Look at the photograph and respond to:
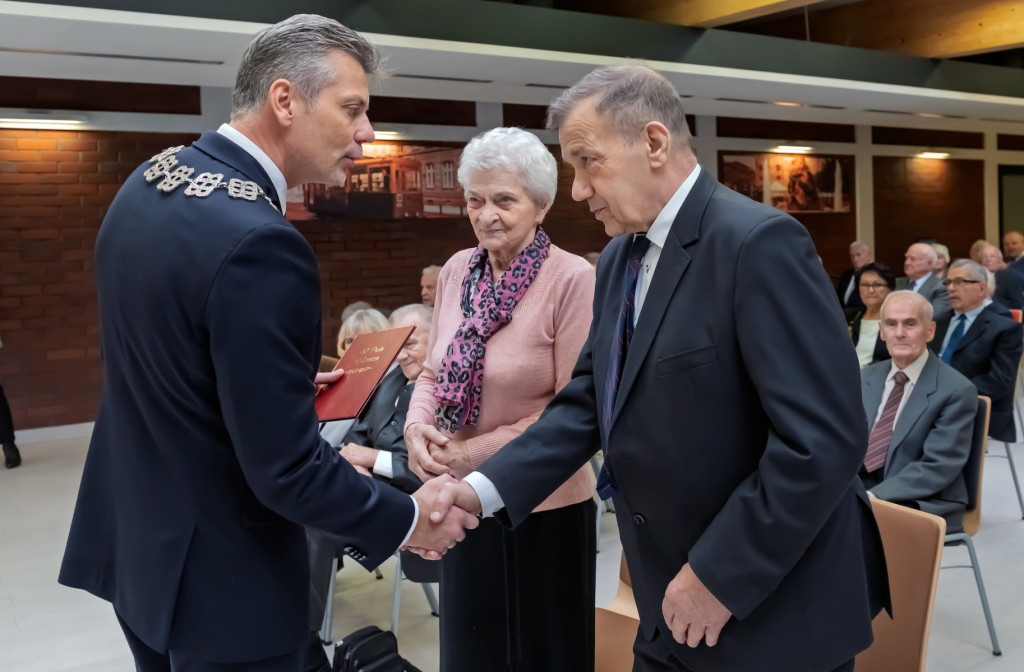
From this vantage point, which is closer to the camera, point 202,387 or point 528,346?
point 202,387

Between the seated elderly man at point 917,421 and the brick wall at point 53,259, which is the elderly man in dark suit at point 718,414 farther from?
the brick wall at point 53,259

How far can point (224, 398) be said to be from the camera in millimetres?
1379

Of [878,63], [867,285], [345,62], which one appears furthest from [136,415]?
[878,63]

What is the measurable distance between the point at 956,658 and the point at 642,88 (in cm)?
289

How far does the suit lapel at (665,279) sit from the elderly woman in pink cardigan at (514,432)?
69 cm

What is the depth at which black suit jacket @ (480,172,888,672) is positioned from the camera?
1376 millimetres

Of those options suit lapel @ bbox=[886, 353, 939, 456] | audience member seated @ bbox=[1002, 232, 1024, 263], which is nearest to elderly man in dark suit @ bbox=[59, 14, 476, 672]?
suit lapel @ bbox=[886, 353, 939, 456]

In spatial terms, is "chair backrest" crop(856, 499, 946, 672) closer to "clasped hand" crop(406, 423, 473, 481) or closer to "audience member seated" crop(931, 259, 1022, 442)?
"clasped hand" crop(406, 423, 473, 481)

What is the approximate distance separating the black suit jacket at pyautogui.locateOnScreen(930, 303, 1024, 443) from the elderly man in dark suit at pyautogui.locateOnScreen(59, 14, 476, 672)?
4.64 m

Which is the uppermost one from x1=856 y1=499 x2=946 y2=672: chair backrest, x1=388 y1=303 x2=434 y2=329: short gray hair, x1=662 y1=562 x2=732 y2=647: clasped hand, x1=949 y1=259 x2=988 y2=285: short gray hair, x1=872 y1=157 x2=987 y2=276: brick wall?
x1=872 y1=157 x2=987 y2=276: brick wall

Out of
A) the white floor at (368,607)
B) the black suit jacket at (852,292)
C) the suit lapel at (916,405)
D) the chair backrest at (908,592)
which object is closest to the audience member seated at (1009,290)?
the black suit jacket at (852,292)

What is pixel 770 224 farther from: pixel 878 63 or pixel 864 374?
pixel 878 63

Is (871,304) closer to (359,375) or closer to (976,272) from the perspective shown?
(976,272)

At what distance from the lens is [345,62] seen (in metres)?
1.62
